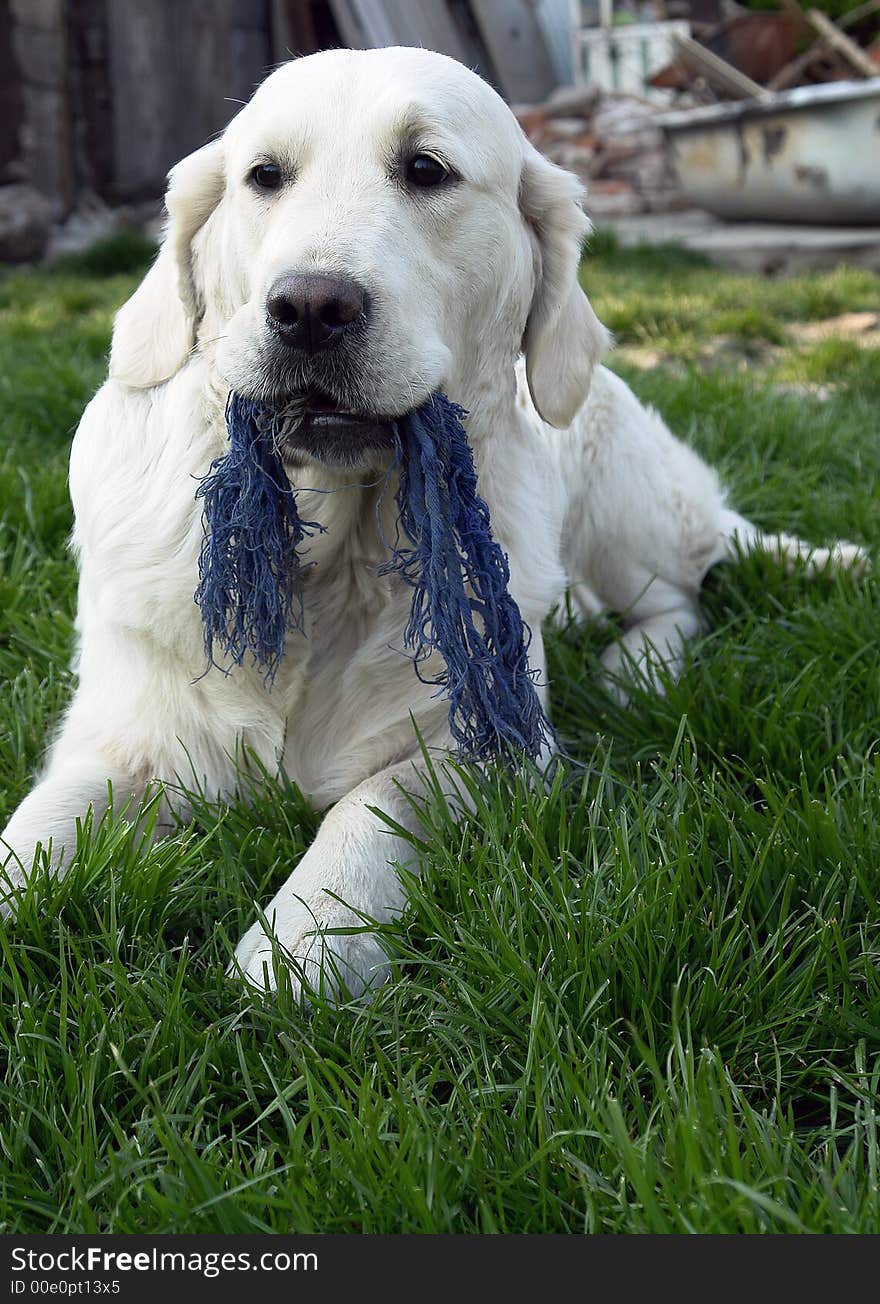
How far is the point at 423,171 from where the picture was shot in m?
1.98

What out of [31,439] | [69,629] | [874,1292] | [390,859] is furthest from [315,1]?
[874,1292]

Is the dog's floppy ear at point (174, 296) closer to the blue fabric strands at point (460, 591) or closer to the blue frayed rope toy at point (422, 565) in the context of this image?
the blue frayed rope toy at point (422, 565)

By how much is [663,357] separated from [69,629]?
3.49 meters

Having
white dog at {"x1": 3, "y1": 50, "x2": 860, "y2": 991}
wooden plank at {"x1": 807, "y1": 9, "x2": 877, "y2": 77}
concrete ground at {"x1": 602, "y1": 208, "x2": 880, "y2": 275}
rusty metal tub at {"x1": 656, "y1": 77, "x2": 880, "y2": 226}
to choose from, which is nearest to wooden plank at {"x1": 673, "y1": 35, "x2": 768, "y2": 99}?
rusty metal tub at {"x1": 656, "y1": 77, "x2": 880, "y2": 226}

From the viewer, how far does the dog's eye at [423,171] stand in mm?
1974

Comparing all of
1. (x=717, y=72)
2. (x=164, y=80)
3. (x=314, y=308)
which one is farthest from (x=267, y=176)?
(x=164, y=80)

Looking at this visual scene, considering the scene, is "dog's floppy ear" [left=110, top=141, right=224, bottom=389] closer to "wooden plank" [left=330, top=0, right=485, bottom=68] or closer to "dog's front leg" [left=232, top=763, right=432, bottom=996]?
"dog's front leg" [left=232, top=763, right=432, bottom=996]

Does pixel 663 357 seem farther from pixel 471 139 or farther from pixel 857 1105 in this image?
pixel 857 1105

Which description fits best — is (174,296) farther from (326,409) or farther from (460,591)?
(460,591)

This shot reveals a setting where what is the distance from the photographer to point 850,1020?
1.61m

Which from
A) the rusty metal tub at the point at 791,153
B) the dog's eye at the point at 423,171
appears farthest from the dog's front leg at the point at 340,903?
the rusty metal tub at the point at 791,153

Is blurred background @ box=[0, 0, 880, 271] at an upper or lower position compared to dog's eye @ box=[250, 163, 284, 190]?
upper

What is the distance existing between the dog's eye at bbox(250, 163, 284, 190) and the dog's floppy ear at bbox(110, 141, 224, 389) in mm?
171

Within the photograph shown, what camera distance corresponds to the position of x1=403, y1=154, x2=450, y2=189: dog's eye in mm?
1974
